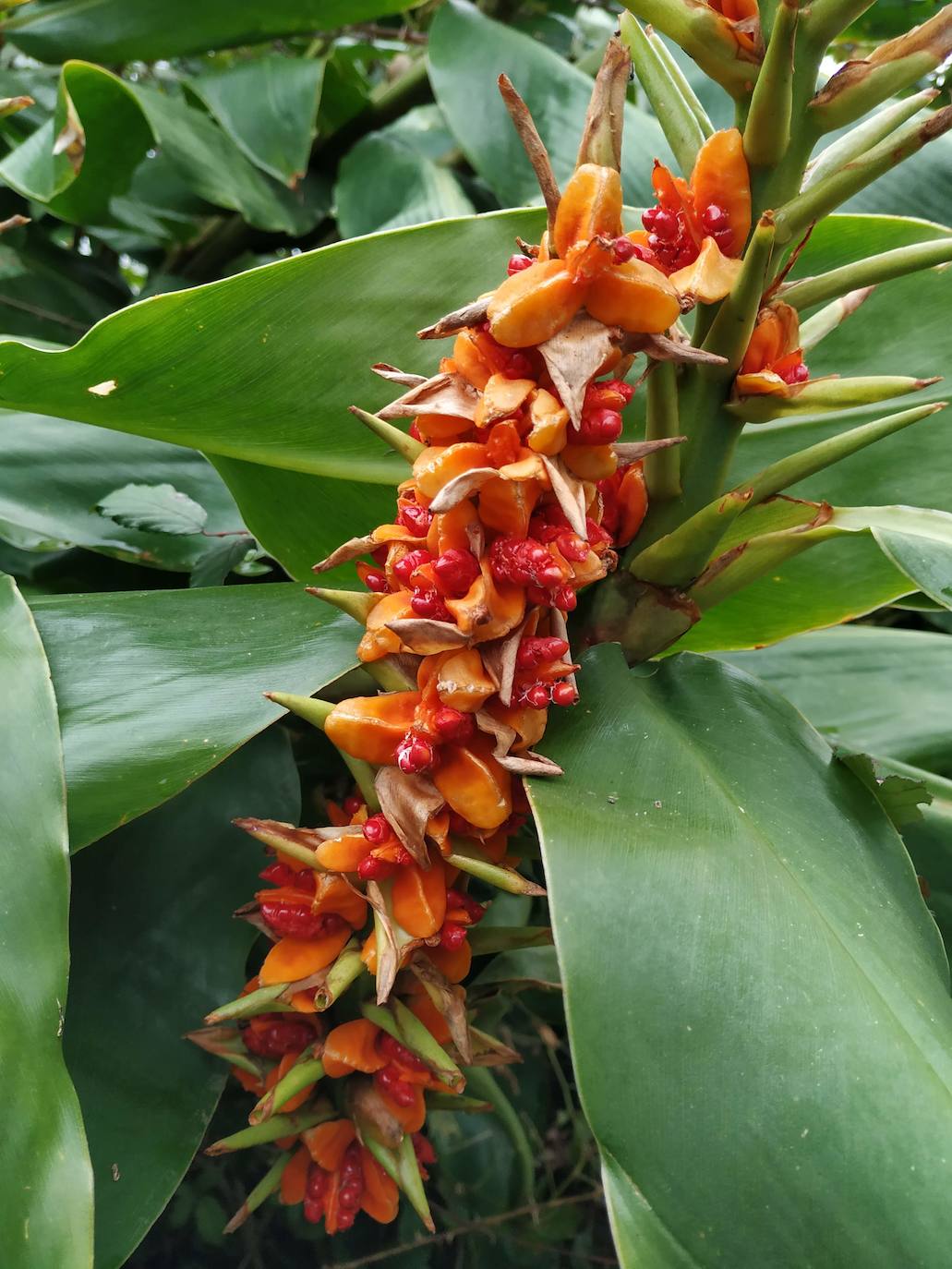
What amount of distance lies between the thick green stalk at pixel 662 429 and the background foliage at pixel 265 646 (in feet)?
0.29

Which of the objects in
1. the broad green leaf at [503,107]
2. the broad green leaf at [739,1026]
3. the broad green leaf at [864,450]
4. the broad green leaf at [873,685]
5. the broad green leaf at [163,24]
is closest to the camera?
the broad green leaf at [739,1026]

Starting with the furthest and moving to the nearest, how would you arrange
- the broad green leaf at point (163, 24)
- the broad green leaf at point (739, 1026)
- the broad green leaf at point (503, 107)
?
the broad green leaf at point (163, 24) < the broad green leaf at point (503, 107) < the broad green leaf at point (739, 1026)

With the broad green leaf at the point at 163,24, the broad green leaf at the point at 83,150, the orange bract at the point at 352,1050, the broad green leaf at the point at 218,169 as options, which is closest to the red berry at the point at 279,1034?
the orange bract at the point at 352,1050

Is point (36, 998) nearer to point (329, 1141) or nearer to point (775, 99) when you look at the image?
point (329, 1141)

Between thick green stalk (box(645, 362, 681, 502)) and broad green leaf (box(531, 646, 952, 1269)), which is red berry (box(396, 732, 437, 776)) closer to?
broad green leaf (box(531, 646, 952, 1269))

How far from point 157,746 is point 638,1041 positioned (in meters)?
0.24

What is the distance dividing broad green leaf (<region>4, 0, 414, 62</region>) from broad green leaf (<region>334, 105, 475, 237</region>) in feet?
0.38

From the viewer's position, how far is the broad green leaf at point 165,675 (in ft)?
1.46

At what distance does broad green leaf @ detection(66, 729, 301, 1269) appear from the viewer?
493 millimetres

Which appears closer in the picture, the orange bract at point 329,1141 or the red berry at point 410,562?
the red berry at point 410,562

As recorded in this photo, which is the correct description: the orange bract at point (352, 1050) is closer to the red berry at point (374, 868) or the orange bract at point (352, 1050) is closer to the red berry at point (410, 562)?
the red berry at point (374, 868)

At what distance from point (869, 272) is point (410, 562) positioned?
21cm

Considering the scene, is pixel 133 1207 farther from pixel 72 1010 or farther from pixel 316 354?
pixel 316 354

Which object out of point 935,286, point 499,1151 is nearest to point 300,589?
point 935,286
